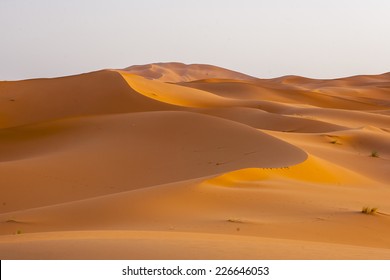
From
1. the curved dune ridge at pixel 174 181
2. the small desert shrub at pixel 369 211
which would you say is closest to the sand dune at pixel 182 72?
the curved dune ridge at pixel 174 181

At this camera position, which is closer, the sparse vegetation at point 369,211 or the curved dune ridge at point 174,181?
the curved dune ridge at point 174,181

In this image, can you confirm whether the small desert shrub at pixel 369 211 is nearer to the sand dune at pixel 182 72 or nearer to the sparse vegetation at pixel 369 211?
the sparse vegetation at pixel 369 211

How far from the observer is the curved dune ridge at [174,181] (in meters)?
5.90

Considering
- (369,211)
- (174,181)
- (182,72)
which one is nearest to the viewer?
(369,211)

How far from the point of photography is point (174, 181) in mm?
12664

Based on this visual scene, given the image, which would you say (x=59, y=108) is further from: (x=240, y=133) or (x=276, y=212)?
(x=276, y=212)

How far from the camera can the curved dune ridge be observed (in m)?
5.90

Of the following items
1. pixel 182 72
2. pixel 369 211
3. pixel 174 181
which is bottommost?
pixel 369 211

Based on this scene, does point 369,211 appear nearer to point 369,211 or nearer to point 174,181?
point 369,211

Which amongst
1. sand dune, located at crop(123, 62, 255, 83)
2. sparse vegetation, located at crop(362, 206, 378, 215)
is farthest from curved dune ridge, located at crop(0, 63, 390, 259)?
sand dune, located at crop(123, 62, 255, 83)

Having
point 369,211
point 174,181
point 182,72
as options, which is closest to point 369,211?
point 369,211

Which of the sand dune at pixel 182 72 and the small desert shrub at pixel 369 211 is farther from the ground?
the sand dune at pixel 182 72

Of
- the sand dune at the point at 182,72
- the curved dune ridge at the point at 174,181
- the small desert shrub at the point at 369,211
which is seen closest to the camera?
the curved dune ridge at the point at 174,181

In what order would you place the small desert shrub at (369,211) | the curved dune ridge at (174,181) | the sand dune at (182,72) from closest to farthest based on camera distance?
1. the curved dune ridge at (174,181)
2. the small desert shrub at (369,211)
3. the sand dune at (182,72)
